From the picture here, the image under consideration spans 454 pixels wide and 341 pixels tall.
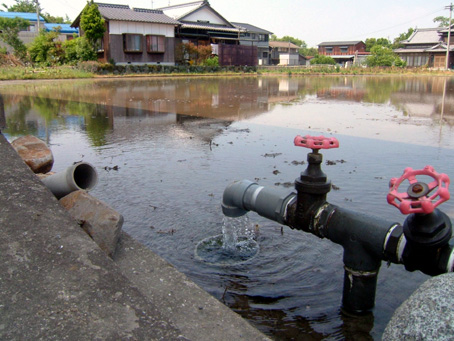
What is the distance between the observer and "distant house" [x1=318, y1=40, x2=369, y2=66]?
248 feet

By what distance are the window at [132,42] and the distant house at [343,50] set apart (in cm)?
4857

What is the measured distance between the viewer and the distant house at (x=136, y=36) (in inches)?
1367

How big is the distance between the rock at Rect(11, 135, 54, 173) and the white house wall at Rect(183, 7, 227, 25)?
4223 centimetres

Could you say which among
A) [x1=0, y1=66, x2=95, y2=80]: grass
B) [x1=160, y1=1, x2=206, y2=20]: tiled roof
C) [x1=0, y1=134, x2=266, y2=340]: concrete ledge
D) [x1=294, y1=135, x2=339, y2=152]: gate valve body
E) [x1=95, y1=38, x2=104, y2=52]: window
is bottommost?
[x1=0, y1=134, x2=266, y2=340]: concrete ledge

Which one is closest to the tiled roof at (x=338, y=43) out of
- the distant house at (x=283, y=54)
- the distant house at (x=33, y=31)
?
the distant house at (x=283, y=54)

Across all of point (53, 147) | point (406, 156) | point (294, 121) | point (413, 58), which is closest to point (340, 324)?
point (406, 156)

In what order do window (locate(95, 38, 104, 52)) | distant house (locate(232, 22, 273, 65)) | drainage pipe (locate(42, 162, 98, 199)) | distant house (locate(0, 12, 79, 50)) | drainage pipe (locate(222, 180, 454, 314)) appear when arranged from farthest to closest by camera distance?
distant house (locate(232, 22, 273, 65)), distant house (locate(0, 12, 79, 50)), window (locate(95, 38, 104, 52)), drainage pipe (locate(42, 162, 98, 199)), drainage pipe (locate(222, 180, 454, 314))

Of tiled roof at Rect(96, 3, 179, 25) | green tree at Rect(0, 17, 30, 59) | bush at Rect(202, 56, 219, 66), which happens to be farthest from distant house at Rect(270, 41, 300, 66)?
green tree at Rect(0, 17, 30, 59)

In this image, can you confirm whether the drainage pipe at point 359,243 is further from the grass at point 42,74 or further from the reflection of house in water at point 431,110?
the grass at point 42,74

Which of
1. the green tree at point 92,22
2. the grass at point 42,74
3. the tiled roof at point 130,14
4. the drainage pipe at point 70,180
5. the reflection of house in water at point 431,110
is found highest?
the tiled roof at point 130,14

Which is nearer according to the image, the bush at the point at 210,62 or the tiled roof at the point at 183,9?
the bush at the point at 210,62

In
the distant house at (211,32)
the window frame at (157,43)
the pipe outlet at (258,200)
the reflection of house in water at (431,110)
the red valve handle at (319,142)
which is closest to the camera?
the red valve handle at (319,142)

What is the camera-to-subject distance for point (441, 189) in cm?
182

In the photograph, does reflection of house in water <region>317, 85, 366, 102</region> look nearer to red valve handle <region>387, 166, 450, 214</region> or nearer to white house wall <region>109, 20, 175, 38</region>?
red valve handle <region>387, 166, 450, 214</region>
